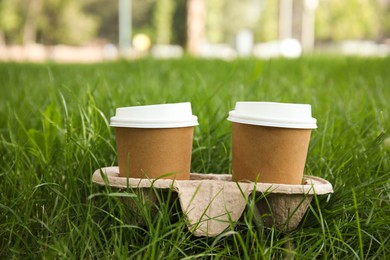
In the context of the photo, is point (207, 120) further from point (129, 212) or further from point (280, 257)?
point (280, 257)

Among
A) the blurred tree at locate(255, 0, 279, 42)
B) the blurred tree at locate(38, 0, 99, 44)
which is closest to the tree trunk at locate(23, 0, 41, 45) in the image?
the blurred tree at locate(38, 0, 99, 44)

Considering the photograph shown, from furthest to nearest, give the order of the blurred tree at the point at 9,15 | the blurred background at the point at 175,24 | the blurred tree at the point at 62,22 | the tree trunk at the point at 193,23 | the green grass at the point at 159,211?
the blurred tree at the point at 62,22 < the blurred background at the point at 175,24 < the blurred tree at the point at 9,15 < the tree trunk at the point at 193,23 < the green grass at the point at 159,211

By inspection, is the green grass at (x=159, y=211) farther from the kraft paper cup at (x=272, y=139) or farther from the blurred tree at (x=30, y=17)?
the blurred tree at (x=30, y=17)

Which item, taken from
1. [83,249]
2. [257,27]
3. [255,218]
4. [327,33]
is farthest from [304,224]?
[257,27]

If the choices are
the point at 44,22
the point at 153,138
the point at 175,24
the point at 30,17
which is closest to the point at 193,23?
the point at 153,138

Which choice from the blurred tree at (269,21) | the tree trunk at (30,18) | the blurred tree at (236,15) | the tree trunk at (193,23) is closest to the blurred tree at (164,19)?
the blurred tree at (236,15)

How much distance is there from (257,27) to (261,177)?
51.9 metres

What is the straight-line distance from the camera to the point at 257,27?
52.1 meters

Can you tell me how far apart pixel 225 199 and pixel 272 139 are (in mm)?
171

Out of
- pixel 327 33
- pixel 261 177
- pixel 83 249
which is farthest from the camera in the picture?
pixel 327 33

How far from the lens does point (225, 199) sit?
4.37ft

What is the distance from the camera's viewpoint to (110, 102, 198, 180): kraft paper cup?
1.33 metres

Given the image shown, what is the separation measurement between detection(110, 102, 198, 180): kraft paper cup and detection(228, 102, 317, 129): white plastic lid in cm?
15

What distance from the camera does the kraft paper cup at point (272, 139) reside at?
1.31 meters
